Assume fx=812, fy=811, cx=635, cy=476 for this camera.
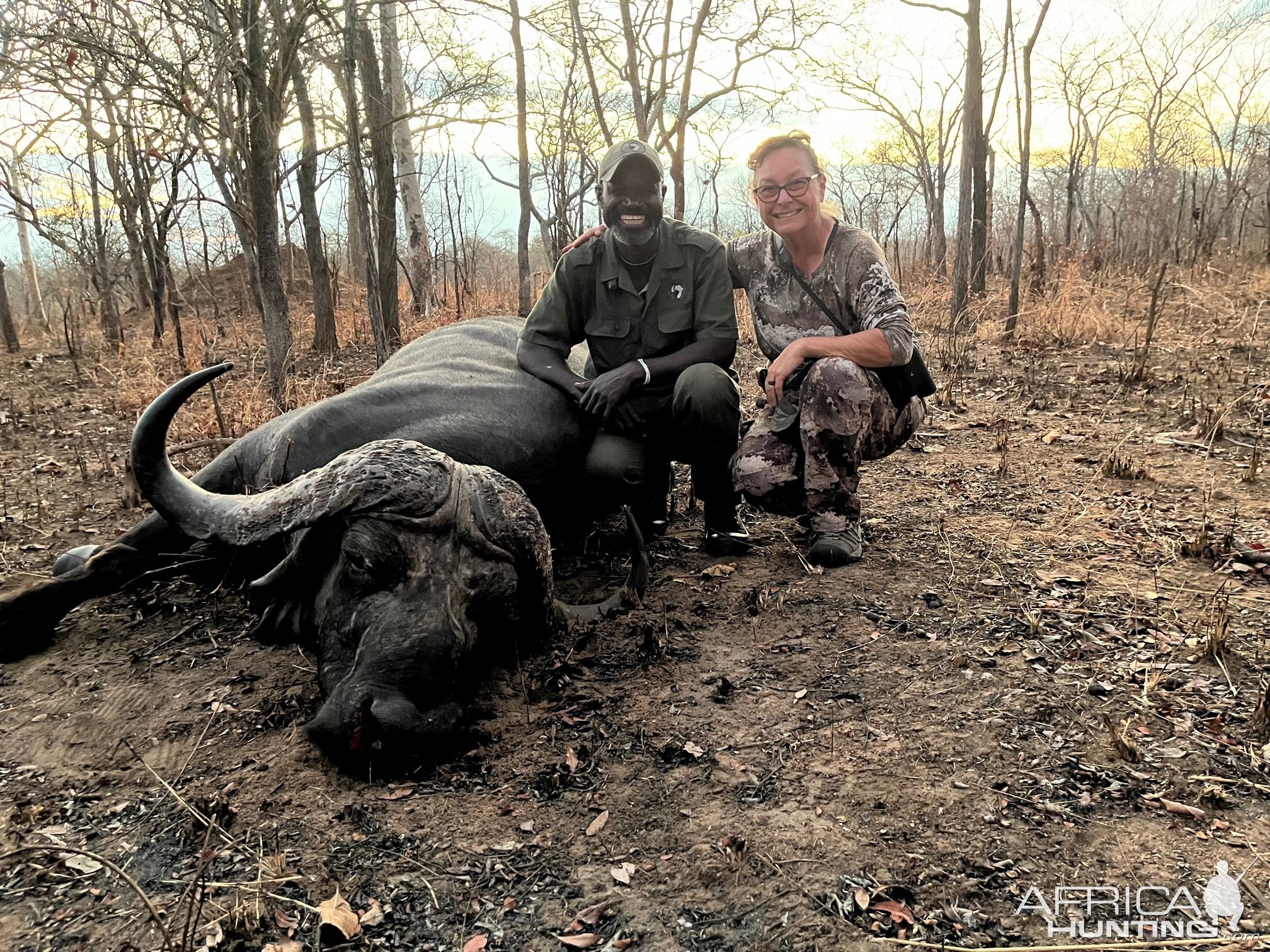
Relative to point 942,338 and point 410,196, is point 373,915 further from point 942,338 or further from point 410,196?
point 410,196

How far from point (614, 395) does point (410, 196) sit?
13.8 meters

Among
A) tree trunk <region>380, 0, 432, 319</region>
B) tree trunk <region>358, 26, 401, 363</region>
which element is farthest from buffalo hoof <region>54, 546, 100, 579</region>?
tree trunk <region>380, 0, 432, 319</region>

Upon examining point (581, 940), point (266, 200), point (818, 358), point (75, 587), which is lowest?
point (581, 940)

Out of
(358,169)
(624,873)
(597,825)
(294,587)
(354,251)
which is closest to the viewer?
(624,873)

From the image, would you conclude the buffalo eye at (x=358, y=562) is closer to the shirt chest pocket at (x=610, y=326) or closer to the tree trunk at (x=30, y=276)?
the shirt chest pocket at (x=610, y=326)

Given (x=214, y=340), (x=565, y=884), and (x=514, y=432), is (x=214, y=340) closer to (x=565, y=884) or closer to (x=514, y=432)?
(x=514, y=432)

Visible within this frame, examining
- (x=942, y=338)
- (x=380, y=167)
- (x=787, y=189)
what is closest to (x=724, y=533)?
(x=787, y=189)

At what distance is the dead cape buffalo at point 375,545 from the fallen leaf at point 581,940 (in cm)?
69

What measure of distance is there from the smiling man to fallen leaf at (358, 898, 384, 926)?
2153 millimetres

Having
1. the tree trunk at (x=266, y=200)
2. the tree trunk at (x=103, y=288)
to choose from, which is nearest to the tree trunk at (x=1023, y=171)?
the tree trunk at (x=266, y=200)

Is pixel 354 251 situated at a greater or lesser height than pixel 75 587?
greater

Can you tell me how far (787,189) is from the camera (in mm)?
3746

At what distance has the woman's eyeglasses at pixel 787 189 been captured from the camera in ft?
12.2

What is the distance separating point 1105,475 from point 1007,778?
3075 millimetres
